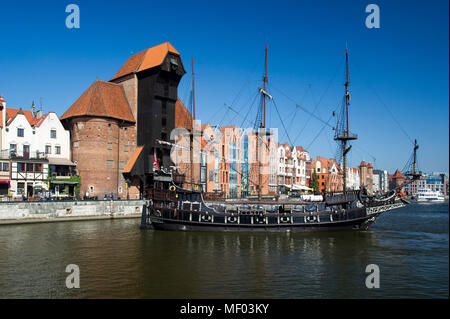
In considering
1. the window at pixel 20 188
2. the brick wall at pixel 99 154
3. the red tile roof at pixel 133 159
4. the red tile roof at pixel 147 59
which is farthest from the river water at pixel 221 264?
the red tile roof at pixel 147 59

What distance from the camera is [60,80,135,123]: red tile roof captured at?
64.6 meters

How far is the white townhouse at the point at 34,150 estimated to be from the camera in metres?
56.3

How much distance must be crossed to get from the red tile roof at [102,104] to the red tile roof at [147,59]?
15.1ft

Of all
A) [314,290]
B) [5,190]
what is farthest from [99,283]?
[5,190]

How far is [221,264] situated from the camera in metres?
26.4

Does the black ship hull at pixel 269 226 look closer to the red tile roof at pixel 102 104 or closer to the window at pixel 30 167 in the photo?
the window at pixel 30 167

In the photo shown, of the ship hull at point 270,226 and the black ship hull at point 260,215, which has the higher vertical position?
the black ship hull at point 260,215

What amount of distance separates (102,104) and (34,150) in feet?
44.9

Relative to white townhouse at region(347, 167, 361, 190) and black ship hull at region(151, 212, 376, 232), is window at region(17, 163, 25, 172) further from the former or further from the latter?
white townhouse at region(347, 167, 361, 190)

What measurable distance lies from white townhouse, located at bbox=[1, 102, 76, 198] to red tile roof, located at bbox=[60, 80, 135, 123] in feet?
14.0

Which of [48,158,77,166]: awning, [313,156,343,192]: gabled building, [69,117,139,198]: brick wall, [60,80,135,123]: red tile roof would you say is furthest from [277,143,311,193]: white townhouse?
[48,158,77,166]: awning

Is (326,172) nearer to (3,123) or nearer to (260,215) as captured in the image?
(260,215)

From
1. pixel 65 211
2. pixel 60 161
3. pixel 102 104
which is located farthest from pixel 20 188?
pixel 102 104

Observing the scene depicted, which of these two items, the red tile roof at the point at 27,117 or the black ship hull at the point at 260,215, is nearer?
the black ship hull at the point at 260,215
